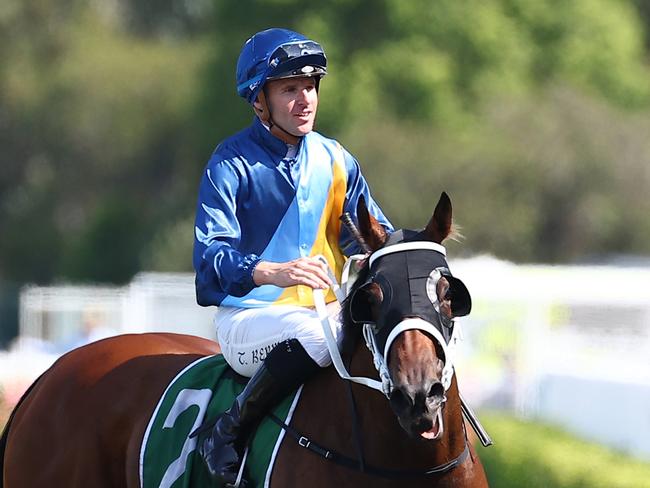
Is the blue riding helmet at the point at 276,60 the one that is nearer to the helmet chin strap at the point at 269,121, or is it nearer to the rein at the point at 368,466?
the helmet chin strap at the point at 269,121

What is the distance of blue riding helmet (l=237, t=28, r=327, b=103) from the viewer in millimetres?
4762

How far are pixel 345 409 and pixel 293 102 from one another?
1111 millimetres

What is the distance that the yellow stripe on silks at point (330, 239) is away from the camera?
489 cm

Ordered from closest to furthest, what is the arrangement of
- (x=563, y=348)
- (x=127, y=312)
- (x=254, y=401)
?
1. (x=254, y=401)
2. (x=563, y=348)
3. (x=127, y=312)

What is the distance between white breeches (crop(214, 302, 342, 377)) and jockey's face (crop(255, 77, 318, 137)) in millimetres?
636

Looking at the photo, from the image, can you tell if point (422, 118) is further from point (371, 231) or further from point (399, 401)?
point (399, 401)

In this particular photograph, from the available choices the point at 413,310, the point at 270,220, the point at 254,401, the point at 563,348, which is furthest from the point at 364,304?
the point at 563,348

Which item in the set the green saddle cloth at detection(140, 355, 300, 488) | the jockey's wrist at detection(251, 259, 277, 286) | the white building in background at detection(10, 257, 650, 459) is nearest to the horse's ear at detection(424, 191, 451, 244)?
the jockey's wrist at detection(251, 259, 277, 286)

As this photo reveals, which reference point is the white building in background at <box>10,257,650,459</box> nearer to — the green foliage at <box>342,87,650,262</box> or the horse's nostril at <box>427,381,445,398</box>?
the horse's nostril at <box>427,381,445,398</box>

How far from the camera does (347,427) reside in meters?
4.40

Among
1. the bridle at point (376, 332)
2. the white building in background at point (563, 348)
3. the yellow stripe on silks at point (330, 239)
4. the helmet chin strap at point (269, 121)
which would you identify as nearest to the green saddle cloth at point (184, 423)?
the yellow stripe on silks at point (330, 239)

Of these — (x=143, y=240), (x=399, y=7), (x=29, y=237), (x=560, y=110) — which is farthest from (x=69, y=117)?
(x=560, y=110)

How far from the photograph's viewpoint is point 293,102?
484 cm

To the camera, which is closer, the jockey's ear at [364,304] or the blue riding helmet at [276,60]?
the jockey's ear at [364,304]
